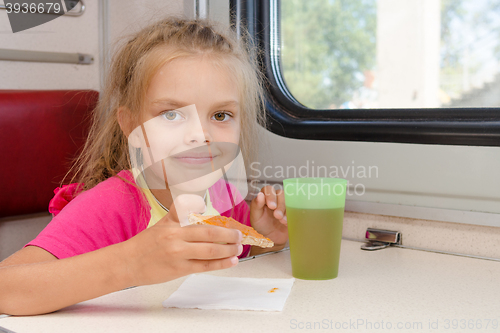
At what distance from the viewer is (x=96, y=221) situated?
2.91ft

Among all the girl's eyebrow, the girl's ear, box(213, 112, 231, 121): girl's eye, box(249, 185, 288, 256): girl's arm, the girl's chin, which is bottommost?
box(249, 185, 288, 256): girl's arm

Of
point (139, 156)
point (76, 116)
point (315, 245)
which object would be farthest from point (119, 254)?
point (76, 116)

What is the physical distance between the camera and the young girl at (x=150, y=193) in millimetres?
619

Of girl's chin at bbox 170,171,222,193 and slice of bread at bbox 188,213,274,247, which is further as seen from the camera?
girl's chin at bbox 170,171,222,193

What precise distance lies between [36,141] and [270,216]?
0.73 meters

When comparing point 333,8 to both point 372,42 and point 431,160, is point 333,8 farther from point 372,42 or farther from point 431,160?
point 431,160

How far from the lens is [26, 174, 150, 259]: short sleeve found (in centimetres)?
80

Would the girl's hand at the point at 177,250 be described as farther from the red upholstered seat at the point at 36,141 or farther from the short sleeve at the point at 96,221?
the red upholstered seat at the point at 36,141

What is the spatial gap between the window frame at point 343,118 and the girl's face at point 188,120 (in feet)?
0.80

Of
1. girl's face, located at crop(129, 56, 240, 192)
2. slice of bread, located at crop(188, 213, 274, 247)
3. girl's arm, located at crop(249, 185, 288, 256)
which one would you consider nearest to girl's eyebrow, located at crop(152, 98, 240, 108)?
girl's face, located at crop(129, 56, 240, 192)

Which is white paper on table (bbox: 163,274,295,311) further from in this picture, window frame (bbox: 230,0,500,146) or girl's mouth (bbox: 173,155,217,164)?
window frame (bbox: 230,0,500,146)

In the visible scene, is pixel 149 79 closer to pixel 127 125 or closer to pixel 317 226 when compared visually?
pixel 127 125

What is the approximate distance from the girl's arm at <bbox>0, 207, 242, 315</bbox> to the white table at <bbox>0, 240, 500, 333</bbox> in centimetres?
2

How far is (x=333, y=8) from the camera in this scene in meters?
5.61
